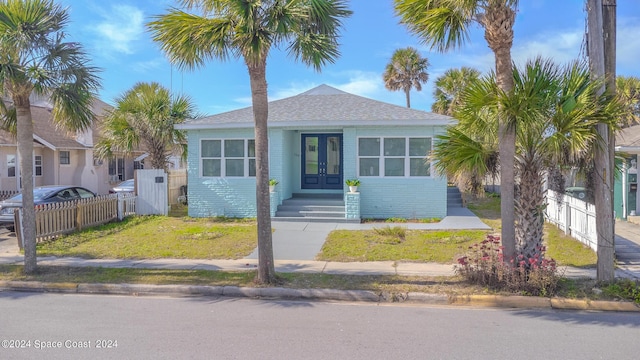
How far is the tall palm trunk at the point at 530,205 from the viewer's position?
23.0 feet

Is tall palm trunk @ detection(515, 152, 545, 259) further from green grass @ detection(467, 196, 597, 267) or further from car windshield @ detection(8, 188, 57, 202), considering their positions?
car windshield @ detection(8, 188, 57, 202)

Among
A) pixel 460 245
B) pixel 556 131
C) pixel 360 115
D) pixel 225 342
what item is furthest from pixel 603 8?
pixel 360 115

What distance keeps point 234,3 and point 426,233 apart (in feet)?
26.9

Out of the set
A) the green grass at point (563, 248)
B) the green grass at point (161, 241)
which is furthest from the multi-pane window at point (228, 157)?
the green grass at point (563, 248)

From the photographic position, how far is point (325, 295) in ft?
23.1

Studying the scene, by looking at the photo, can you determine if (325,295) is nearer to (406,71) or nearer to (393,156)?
(393,156)

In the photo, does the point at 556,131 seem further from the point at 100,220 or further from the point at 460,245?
the point at 100,220

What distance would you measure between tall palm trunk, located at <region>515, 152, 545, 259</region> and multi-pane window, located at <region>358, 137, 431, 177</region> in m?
7.43

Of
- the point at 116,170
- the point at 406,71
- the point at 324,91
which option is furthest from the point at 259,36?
the point at 406,71

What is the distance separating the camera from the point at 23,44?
25.3 ft

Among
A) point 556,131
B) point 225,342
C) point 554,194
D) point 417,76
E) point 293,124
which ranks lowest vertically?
point 225,342

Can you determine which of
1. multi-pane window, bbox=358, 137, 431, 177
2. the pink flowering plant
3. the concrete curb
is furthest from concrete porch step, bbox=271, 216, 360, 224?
the pink flowering plant

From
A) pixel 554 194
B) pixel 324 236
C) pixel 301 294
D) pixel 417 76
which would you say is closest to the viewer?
pixel 301 294

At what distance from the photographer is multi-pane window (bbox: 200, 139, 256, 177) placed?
15.5m
